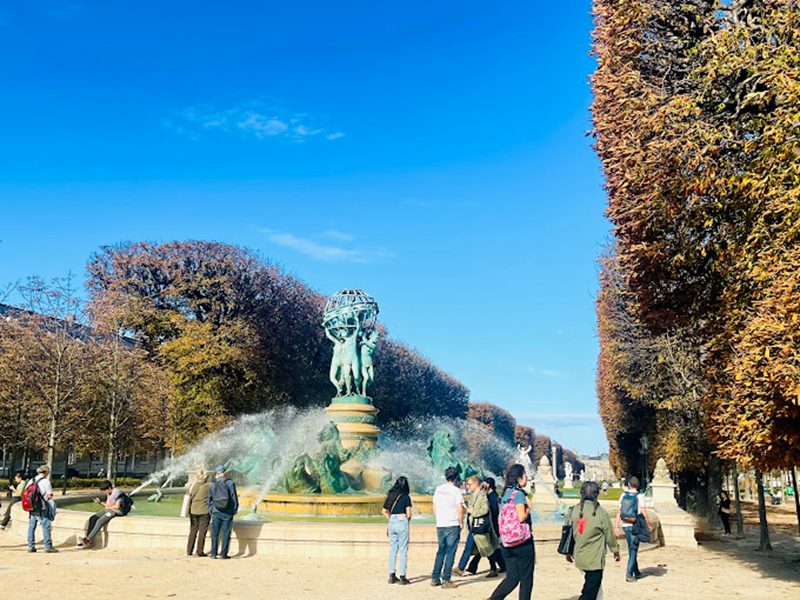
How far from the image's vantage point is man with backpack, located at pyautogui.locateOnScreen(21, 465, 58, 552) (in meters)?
14.2

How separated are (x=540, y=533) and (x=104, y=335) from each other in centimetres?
3027

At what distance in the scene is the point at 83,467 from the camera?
225 ft

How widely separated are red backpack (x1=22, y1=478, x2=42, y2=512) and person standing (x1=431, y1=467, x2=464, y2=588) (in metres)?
8.01

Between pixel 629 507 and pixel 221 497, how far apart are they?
24.0 ft

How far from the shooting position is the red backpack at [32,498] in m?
14.2

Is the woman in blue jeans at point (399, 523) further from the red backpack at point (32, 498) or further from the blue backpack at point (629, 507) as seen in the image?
the red backpack at point (32, 498)

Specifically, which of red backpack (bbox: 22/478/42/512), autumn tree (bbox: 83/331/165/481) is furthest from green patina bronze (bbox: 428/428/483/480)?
autumn tree (bbox: 83/331/165/481)

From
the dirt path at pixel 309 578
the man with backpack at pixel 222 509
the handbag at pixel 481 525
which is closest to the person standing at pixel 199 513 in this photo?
the man with backpack at pixel 222 509

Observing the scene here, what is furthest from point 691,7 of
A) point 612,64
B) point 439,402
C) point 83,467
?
point 83,467

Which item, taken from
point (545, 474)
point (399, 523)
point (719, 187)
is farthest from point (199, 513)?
point (545, 474)

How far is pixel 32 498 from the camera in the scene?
14.2 m

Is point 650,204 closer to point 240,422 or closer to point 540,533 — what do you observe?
point 540,533

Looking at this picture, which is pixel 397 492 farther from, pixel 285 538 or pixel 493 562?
pixel 285 538

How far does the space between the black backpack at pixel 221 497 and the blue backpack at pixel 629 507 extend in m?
7.09
